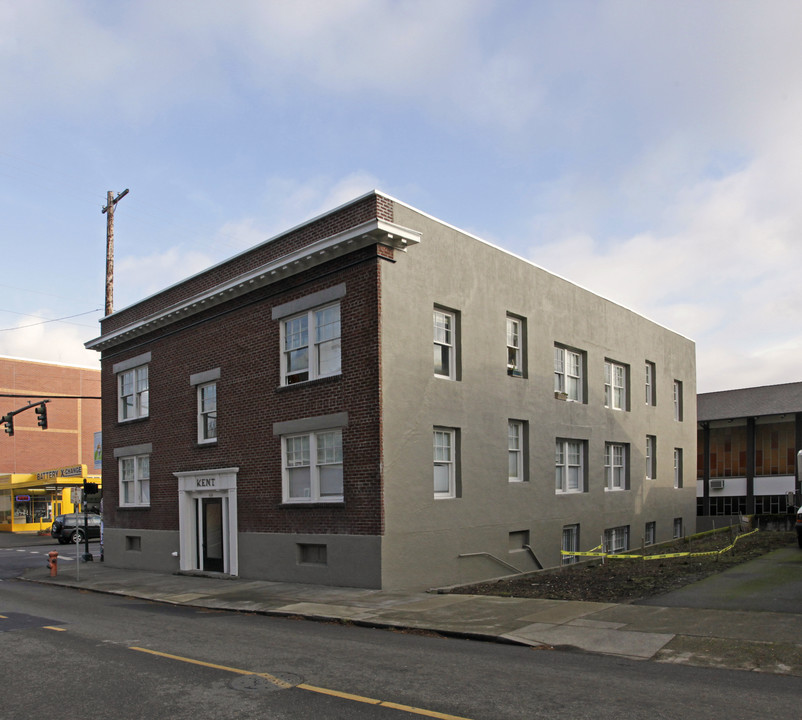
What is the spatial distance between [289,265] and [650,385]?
59.1 ft

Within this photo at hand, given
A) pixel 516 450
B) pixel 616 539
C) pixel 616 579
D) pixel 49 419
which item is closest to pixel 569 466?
pixel 516 450

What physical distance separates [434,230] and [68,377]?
68.5 meters

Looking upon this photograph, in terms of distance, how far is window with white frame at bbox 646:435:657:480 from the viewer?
3095cm

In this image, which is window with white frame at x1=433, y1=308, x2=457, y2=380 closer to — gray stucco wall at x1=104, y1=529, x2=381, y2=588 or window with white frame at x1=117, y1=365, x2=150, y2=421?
gray stucco wall at x1=104, y1=529, x2=381, y2=588

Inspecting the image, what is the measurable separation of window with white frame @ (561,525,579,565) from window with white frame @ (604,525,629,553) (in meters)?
2.61

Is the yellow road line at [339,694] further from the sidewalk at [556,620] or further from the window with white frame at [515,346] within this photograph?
the window with white frame at [515,346]

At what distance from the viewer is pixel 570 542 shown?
24.7 metres

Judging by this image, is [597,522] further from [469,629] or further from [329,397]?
[469,629]

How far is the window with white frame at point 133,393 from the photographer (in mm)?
26266

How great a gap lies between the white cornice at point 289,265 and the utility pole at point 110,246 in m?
4.34

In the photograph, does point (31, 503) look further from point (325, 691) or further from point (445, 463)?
point (325, 691)

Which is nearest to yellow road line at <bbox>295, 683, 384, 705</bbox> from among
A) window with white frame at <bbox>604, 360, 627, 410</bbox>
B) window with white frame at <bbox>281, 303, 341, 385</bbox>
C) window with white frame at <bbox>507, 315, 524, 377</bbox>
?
window with white frame at <bbox>281, 303, 341, 385</bbox>

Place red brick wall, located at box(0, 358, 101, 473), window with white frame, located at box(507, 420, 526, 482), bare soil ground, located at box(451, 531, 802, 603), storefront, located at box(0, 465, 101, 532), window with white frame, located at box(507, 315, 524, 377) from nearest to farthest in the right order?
bare soil ground, located at box(451, 531, 802, 603)
window with white frame, located at box(507, 420, 526, 482)
window with white frame, located at box(507, 315, 524, 377)
storefront, located at box(0, 465, 101, 532)
red brick wall, located at box(0, 358, 101, 473)

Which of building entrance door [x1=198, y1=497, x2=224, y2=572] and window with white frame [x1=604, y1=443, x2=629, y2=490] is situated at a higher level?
window with white frame [x1=604, y1=443, x2=629, y2=490]
